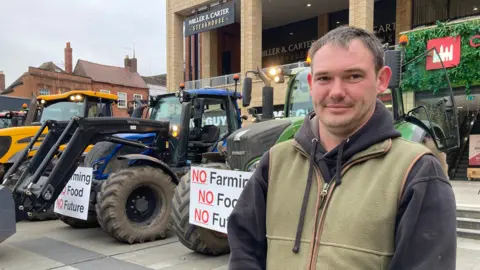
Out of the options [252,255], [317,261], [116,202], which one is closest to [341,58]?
[317,261]

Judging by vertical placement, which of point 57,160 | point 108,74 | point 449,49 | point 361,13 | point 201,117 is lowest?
point 57,160

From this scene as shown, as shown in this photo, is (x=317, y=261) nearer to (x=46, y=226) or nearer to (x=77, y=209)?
(x=77, y=209)

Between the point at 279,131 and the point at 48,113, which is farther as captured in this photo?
the point at 48,113

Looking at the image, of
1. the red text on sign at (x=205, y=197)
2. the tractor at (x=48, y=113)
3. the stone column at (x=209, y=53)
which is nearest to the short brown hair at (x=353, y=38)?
the red text on sign at (x=205, y=197)

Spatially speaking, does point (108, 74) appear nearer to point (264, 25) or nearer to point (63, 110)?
point (264, 25)

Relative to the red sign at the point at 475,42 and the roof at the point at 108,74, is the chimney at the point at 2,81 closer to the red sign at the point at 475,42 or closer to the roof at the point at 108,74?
the roof at the point at 108,74

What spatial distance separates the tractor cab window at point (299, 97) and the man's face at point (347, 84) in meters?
3.68

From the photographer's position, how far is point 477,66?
37.2ft

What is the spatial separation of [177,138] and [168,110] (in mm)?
818

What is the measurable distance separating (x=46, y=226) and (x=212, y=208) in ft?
13.2

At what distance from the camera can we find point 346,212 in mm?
1274

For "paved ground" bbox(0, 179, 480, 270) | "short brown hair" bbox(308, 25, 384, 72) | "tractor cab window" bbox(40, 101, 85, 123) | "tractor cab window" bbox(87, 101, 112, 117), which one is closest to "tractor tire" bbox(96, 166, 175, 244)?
"paved ground" bbox(0, 179, 480, 270)

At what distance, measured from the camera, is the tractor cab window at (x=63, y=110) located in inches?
337

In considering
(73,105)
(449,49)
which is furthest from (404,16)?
(73,105)
